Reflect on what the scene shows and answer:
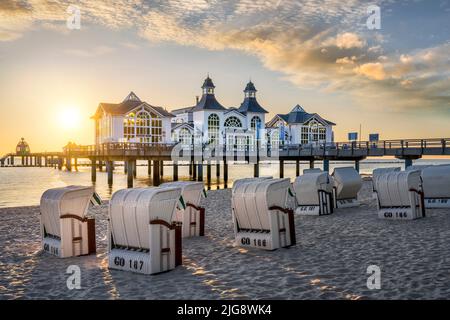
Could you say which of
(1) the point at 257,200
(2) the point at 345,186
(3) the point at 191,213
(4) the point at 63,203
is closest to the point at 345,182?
(2) the point at 345,186

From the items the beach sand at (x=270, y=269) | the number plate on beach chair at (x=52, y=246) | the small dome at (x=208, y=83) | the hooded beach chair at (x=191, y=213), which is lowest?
the beach sand at (x=270, y=269)

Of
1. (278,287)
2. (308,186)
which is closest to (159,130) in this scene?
(308,186)

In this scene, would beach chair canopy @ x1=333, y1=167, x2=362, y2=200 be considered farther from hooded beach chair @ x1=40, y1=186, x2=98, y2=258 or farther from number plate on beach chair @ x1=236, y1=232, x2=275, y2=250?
hooded beach chair @ x1=40, y1=186, x2=98, y2=258

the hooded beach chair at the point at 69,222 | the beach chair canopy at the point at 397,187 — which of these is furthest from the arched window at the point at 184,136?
the hooded beach chair at the point at 69,222

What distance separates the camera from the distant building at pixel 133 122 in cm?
5328

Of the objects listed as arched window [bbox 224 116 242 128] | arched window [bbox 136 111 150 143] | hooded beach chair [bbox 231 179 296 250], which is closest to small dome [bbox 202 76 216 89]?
arched window [bbox 224 116 242 128]

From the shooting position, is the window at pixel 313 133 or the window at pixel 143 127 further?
the window at pixel 313 133

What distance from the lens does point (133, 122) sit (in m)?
54.2

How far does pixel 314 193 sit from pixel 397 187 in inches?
116

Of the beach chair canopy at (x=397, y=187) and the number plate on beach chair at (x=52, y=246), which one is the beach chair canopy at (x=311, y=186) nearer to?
the beach chair canopy at (x=397, y=187)

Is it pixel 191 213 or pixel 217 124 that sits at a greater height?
pixel 217 124

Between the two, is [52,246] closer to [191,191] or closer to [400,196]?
[191,191]

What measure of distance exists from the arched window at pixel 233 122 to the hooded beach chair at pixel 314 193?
51345 millimetres

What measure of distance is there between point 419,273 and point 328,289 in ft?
6.32
